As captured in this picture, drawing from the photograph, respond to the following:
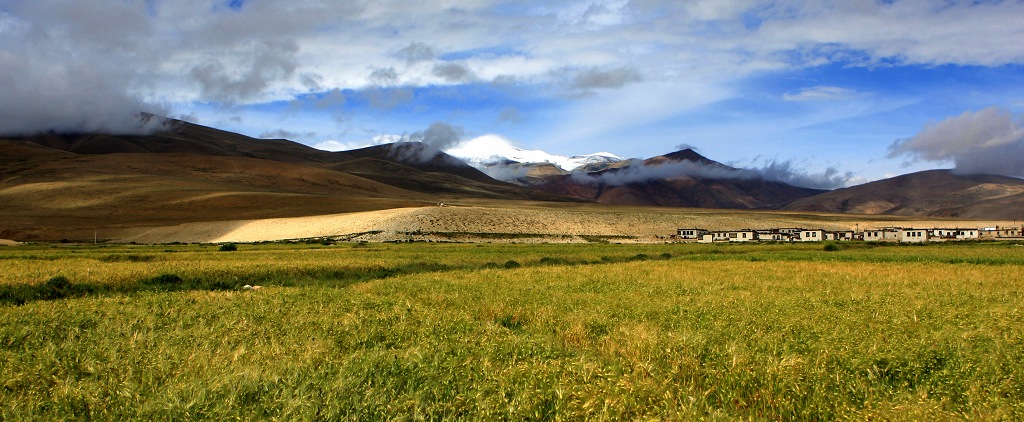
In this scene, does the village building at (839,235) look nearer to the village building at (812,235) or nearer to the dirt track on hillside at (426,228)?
the village building at (812,235)

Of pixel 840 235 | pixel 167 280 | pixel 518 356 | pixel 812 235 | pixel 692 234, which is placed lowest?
pixel 840 235

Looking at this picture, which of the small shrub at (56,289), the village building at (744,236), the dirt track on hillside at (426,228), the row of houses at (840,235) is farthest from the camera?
the row of houses at (840,235)

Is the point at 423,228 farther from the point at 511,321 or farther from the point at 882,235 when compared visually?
the point at 511,321

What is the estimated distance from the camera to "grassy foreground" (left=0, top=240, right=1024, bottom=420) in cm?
791

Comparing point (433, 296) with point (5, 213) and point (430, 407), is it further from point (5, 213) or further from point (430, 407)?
point (5, 213)

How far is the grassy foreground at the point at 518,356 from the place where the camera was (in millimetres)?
7910

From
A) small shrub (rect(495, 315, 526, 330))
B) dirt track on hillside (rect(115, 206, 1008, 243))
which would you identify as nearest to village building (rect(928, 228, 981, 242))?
dirt track on hillside (rect(115, 206, 1008, 243))

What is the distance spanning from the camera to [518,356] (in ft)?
33.9

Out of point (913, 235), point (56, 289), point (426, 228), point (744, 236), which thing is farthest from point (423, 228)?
point (913, 235)

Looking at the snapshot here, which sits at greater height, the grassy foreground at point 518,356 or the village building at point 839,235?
the grassy foreground at point 518,356

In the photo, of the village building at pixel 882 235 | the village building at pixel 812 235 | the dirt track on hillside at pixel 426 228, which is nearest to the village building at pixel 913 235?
the village building at pixel 882 235

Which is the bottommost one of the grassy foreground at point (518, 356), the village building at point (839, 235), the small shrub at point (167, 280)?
the village building at point (839, 235)

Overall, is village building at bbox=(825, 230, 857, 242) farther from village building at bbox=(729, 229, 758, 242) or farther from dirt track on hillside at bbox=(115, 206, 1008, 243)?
dirt track on hillside at bbox=(115, 206, 1008, 243)

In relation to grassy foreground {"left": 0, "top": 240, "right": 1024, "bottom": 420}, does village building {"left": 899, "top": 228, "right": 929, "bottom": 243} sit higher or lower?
lower
